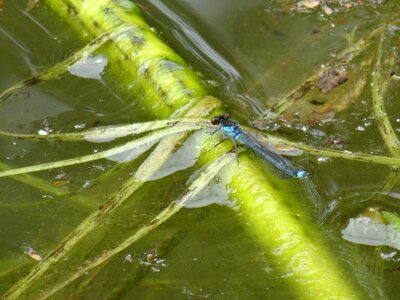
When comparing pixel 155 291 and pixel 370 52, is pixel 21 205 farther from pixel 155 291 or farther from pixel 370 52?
pixel 370 52

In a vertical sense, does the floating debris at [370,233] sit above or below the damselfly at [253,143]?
below

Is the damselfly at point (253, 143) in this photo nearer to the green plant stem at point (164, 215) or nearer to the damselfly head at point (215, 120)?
the damselfly head at point (215, 120)

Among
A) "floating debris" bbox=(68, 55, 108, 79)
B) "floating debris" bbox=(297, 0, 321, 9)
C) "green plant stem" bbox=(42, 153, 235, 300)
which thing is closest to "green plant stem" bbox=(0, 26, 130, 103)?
"floating debris" bbox=(68, 55, 108, 79)

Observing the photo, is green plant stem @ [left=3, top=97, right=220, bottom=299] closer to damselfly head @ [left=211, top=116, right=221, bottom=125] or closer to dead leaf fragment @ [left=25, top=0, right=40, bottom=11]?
damselfly head @ [left=211, top=116, right=221, bottom=125]

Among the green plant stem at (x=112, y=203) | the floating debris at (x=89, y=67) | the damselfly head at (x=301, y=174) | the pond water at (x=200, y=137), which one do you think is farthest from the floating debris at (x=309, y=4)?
the damselfly head at (x=301, y=174)

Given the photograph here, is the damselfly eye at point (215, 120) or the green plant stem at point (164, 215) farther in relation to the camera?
the damselfly eye at point (215, 120)

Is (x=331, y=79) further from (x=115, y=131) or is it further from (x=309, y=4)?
(x=115, y=131)
